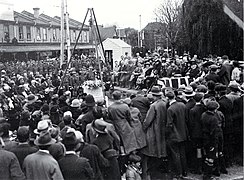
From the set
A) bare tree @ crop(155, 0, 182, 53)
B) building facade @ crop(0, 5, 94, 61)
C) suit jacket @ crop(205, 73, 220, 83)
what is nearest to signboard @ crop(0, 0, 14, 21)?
building facade @ crop(0, 5, 94, 61)

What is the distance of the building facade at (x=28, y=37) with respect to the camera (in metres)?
35.8

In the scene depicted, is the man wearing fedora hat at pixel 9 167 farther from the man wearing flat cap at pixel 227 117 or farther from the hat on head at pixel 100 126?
the man wearing flat cap at pixel 227 117

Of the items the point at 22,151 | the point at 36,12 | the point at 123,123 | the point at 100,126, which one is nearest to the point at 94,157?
the point at 100,126

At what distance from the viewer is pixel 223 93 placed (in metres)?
7.74

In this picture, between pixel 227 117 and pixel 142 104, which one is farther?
pixel 142 104

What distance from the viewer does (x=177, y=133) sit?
7.27 metres

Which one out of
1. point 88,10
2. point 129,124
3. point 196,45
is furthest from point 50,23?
point 129,124

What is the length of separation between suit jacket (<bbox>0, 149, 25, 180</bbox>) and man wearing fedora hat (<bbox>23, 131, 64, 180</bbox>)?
0.44ft

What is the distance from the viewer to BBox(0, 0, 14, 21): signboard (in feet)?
120

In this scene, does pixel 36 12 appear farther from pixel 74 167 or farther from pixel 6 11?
pixel 74 167

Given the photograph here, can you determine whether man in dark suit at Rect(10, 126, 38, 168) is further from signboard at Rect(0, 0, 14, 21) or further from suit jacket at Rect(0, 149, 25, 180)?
signboard at Rect(0, 0, 14, 21)

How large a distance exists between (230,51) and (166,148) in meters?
15.3

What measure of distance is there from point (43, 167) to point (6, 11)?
36.1m

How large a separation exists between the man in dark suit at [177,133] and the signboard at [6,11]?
1297 inches
